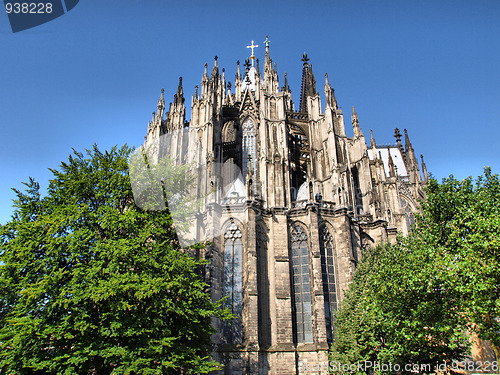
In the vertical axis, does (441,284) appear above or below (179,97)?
below

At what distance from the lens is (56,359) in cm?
Answer: 1423

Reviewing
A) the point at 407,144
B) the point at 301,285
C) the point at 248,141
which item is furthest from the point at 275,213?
the point at 407,144

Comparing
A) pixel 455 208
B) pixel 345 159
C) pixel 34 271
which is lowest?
pixel 34 271

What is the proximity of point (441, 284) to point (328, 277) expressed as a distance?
1283cm

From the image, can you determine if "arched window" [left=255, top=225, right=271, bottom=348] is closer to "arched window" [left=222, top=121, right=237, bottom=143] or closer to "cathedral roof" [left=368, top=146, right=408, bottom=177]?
"arched window" [left=222, top=121, right=237, bottom=143]

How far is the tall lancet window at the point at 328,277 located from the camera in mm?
24528

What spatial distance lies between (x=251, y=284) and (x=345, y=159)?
13398mm

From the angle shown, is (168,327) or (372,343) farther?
(372,343)

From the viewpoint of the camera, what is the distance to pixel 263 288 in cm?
2523

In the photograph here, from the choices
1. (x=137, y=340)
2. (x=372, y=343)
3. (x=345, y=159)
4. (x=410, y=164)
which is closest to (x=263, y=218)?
(x=345, y=159)

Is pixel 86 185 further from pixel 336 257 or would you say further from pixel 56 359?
pixel 336 257

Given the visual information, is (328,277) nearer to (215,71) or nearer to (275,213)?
(275,213)

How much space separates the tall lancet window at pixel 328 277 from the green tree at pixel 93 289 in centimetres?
919

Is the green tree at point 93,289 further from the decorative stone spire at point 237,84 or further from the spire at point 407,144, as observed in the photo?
the spire at point 407,144
